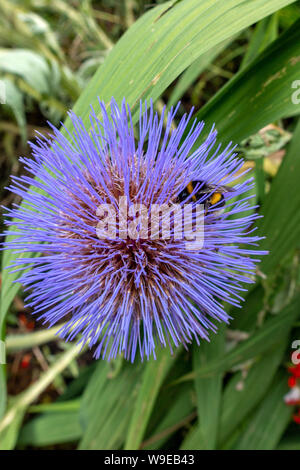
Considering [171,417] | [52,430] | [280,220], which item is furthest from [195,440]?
[280,220]

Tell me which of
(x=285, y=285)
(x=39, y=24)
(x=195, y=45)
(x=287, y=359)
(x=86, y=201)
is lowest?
(x=287, y=359)

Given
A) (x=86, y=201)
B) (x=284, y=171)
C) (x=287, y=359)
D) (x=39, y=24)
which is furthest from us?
(x=39, y=24)

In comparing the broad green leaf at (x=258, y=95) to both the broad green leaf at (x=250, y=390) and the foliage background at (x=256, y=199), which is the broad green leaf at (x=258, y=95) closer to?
the foliage background at (x=256, y=199)

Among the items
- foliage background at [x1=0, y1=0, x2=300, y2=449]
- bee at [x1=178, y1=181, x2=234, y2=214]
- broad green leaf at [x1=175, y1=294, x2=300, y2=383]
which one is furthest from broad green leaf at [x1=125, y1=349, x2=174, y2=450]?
bee at [x1=178, y1=181, x2=234, y2=214]

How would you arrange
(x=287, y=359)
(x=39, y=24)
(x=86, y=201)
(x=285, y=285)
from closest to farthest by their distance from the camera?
(x=86, y=201), (x=285, y=285), (x=287, y=359), (x=39, y=24)

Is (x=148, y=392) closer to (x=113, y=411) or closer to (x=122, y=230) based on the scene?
(x=113, y=411)

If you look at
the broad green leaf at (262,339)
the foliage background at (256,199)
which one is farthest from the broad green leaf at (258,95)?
the broad green leaf at (262,339)
